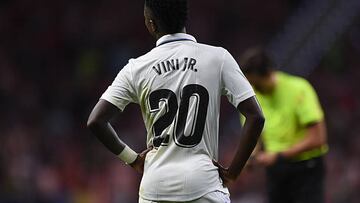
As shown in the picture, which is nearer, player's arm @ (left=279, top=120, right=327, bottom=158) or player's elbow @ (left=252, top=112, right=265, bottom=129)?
player's elbow @ (left=252, top=112, right=265, bottom=129)

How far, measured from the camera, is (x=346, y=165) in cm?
1470

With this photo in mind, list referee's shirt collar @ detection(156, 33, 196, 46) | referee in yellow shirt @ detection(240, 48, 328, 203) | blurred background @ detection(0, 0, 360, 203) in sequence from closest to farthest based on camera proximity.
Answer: referee's shirt collar @ detection(156, 33, 196, 46)
referee in yellow shirt @ detection(240, 48, 328, 203)
blurred background @ detection(0, 0, 360, 203)

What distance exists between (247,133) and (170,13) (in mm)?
730

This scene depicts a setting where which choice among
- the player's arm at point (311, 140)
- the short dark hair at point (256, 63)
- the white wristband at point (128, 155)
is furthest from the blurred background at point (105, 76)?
the white wristband at point (128, 155)

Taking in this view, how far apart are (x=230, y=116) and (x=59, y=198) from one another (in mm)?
2686

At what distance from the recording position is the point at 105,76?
17.2 meters

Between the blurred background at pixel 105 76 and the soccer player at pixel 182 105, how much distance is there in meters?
8.35

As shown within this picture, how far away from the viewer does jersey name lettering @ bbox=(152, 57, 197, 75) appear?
570 centimetres

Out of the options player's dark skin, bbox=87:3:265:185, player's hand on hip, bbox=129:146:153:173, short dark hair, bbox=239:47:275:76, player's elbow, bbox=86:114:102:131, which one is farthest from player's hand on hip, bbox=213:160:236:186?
short dark hair, bbox=239:47:275:76

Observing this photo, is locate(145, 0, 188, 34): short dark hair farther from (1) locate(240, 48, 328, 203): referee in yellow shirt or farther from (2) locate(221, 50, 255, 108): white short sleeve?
(1) locate(240, 48, 328, 203): referee in yellow shirt

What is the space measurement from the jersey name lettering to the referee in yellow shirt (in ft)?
9.51

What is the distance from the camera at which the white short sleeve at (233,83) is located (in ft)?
18.7

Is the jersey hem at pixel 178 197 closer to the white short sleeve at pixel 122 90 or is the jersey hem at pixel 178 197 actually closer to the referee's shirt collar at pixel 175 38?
the white short sleeve at pixel 122 90

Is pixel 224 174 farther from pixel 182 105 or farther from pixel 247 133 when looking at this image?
pixel 182 105
